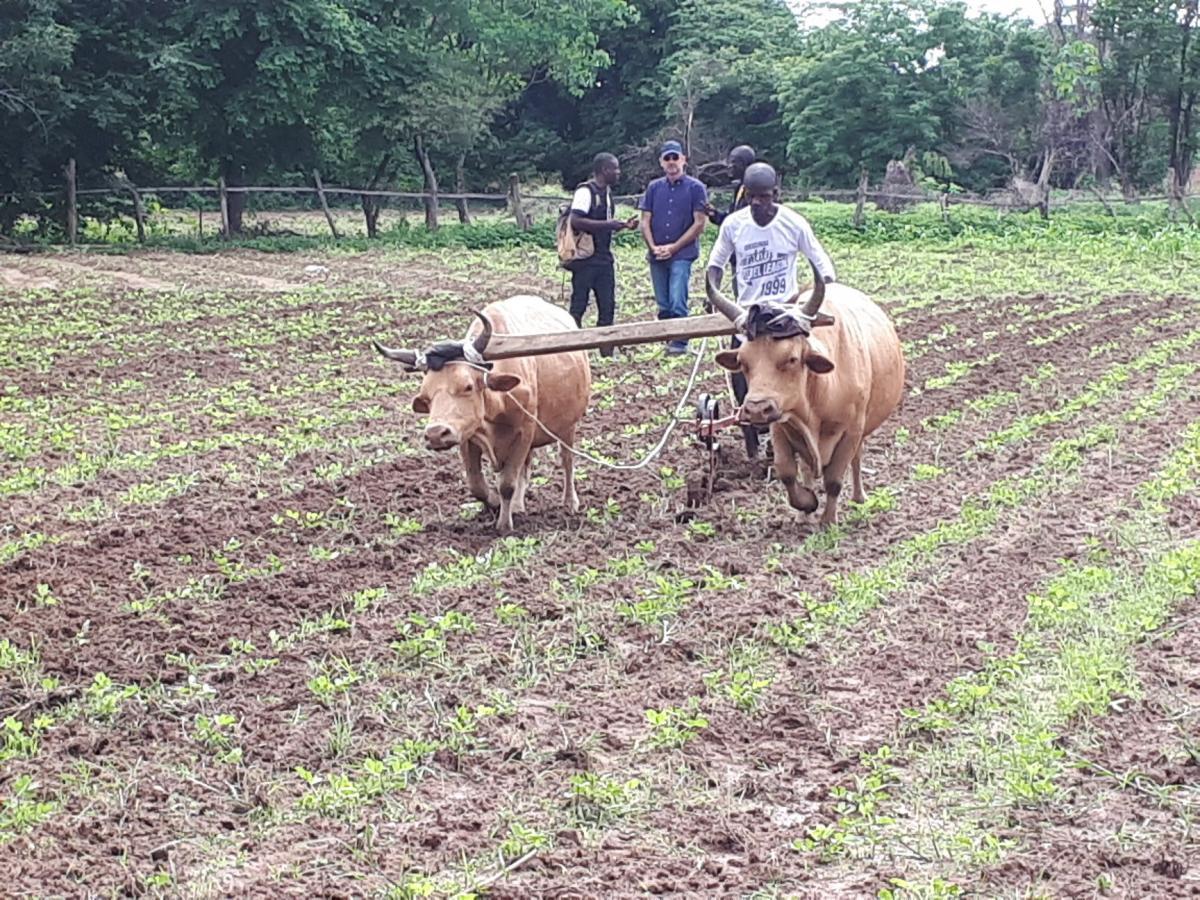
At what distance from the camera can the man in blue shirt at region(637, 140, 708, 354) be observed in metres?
13.1

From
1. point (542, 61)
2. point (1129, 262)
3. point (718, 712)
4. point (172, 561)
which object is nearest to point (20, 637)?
point (172, 561)

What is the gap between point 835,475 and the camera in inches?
334

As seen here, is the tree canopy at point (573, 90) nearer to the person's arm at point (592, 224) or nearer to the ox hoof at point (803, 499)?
the person's arm at point (592, 224)

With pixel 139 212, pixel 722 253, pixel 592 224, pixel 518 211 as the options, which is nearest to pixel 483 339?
pixel 722 253

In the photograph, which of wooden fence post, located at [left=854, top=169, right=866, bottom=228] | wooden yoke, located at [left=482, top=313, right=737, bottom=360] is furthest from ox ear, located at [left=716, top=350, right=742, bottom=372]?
wooden fence post, located at [left=854, top=169, right=866, bottom=228]

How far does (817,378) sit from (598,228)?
5.71 m

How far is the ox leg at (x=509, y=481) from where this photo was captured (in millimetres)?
8570

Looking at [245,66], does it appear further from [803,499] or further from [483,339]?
[803,499]

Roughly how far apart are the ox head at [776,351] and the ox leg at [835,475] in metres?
0.58

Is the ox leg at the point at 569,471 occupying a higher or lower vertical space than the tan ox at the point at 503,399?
lower

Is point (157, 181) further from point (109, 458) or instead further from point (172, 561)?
point (172, 561)

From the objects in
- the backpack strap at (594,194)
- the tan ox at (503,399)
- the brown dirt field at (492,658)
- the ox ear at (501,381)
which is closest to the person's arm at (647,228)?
the backpack strap at (594,194)

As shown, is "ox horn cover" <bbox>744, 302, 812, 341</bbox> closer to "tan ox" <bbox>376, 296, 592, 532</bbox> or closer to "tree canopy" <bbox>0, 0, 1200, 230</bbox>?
"tan ox" <bbox>376, 296, 592, 532</bbox>

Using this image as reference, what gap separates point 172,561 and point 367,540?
106 cm
